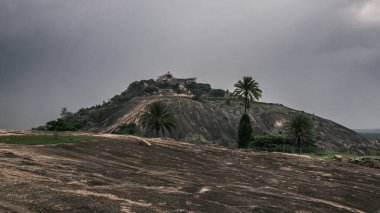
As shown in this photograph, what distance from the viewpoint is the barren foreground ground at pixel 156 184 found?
58.1 ft

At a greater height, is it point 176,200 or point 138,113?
point 138,113

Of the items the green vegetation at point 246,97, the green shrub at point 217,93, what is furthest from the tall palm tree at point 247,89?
the green shrub at point 217,93

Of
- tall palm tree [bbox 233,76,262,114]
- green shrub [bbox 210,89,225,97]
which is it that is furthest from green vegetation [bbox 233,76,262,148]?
green shrub [bbox 210,89,225,97]

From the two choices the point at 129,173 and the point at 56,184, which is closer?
the point at 56,184

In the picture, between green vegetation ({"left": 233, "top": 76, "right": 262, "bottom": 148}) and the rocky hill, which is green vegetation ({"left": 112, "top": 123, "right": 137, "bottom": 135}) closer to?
the rocky hill

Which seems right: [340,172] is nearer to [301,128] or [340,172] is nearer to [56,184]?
[56,184]

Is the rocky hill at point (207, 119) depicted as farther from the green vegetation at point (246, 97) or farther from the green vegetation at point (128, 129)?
the green vegetation at point (246, 97)

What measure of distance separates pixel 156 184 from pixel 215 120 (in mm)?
101022

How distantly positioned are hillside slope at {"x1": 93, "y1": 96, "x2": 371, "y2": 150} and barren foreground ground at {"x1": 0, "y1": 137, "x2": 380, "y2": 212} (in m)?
67.2

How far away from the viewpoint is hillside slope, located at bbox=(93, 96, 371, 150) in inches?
4488

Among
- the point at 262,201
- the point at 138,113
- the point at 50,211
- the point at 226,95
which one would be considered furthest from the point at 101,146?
the point at 226,95

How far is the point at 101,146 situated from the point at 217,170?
1198 centimetres

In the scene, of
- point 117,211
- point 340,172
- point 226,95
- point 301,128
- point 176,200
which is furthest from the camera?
point 226,95

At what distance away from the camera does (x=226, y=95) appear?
174 meters
